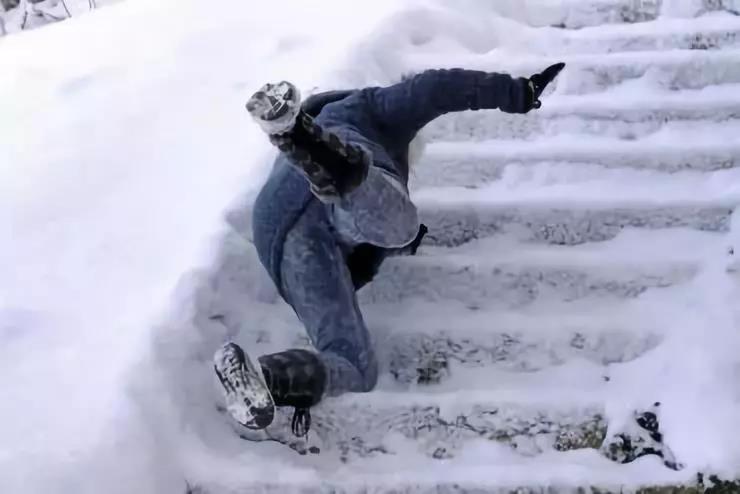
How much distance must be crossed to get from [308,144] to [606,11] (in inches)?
83.0

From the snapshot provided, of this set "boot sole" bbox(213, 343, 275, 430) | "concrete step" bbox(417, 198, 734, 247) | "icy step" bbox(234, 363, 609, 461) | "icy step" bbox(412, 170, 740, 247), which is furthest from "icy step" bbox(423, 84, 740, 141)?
"boot sole" bbox(213, 343, 275, 430)

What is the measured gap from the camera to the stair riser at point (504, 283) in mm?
1775

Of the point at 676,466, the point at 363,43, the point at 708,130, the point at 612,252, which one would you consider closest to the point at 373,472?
the point at 676,466

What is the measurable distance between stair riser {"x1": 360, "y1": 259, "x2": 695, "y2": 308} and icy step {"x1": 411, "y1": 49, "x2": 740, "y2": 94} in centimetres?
81

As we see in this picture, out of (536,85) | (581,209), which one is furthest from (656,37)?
(536,85)

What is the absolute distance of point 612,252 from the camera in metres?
1.84

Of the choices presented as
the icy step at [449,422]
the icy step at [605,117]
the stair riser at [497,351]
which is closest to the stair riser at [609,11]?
the icy step at [605,117]

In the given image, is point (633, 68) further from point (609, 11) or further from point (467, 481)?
point (467, 481)

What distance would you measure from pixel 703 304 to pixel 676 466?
43 cm

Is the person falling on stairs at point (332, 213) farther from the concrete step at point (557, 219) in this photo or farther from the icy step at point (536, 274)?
the concrete step at point (557, 219)

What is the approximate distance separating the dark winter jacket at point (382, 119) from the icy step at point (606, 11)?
1.57 meters

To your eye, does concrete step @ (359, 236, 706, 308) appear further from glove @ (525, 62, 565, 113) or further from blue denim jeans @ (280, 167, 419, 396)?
glove @ (525, 62, 565, 113)

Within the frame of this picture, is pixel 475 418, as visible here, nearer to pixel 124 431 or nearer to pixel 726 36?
pixel 124 431

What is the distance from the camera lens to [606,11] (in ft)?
9.91
